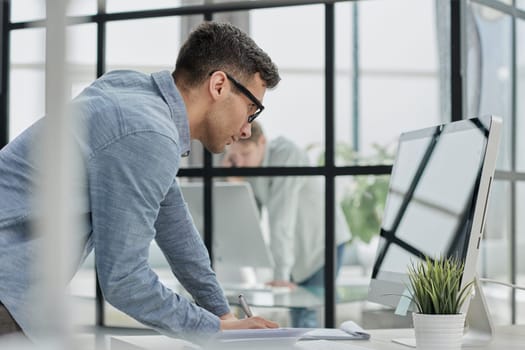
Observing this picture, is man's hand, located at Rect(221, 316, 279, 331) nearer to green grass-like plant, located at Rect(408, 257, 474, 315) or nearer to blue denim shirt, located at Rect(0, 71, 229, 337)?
blue denim shirt, located at Rect(0, 71, 229, 337)

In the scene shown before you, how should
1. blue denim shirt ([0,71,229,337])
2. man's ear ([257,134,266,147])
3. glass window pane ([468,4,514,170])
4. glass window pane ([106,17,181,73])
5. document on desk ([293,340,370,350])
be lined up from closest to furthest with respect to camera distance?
blue denim shirt ([0,71,229,337]) → document on desk ([293,340,370,350]) → glass window pane ([468,4,514,170]) → man's ear ([257,134,266,147]) → glass window pane ([106,17,181,73])

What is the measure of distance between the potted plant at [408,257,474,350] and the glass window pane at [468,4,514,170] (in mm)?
2432

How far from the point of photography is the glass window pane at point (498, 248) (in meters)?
3.92

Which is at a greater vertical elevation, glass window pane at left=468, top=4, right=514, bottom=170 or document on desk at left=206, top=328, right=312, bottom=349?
glass window pane at left=468, top=4, right=514, bottom=170

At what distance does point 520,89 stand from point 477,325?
8.17 feet

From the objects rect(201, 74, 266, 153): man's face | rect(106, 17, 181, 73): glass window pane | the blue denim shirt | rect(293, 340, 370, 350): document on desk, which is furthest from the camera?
rect(106, 17, 181, 73): glass window pane

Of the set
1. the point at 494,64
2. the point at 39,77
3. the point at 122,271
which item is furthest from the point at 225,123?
the point at 494,64

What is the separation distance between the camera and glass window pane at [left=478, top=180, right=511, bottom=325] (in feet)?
12.9

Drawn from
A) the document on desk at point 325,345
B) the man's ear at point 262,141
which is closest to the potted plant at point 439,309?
the document on desk at point 325,345

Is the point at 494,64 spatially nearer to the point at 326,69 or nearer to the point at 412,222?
the point at 326,69

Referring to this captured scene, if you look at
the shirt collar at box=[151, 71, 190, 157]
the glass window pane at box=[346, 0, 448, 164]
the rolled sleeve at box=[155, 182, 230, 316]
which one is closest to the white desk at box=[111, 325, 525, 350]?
the rolled sleeve at box=[155, 182, 230, 316]

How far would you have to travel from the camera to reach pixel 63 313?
1.01ft

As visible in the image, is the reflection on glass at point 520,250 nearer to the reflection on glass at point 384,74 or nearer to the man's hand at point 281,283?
the reflection on glass at point 384,74

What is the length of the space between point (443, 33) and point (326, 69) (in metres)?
0.54
